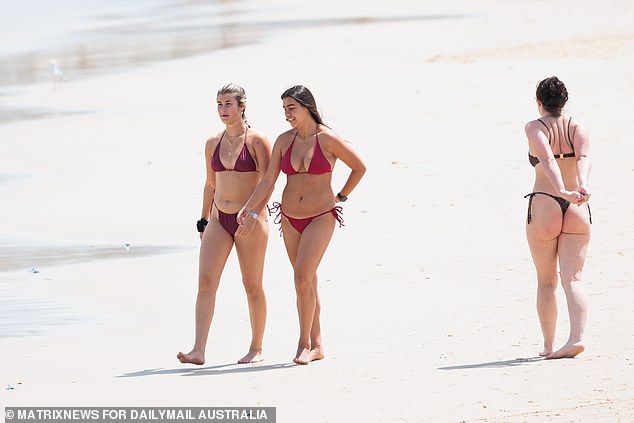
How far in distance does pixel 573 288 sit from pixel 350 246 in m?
4.21

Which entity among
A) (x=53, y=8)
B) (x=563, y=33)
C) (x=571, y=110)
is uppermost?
(x=53, y=8)

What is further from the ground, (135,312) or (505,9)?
(505,9)

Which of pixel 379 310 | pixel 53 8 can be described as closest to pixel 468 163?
pixel 379 310

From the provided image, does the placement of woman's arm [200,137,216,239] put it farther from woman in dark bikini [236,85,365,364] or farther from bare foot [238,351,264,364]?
bare foot [238,351,264,364]

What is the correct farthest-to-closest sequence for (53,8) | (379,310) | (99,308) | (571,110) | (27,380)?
(53,8)
(571,110)
(99,308)
(379,310)
(27,380)

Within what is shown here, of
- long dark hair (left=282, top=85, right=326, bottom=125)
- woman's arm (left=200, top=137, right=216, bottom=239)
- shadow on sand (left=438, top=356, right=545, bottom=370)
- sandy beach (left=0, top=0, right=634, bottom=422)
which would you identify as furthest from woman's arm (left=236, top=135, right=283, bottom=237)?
shadow on sand (left=438, top=356, right=545, bottom=370)

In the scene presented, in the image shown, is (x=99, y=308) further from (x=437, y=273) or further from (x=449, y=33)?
(x=449, y=33)

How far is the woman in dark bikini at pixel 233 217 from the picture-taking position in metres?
8.49

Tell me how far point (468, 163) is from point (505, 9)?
2090 cm

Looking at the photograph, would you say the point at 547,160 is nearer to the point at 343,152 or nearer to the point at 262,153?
the point at 343,152

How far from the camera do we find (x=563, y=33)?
28250mm

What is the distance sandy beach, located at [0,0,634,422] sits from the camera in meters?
7.66

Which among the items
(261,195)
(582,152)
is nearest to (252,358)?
(261,195)

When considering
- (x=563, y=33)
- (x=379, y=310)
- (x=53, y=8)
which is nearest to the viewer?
(x=379, y=310)
